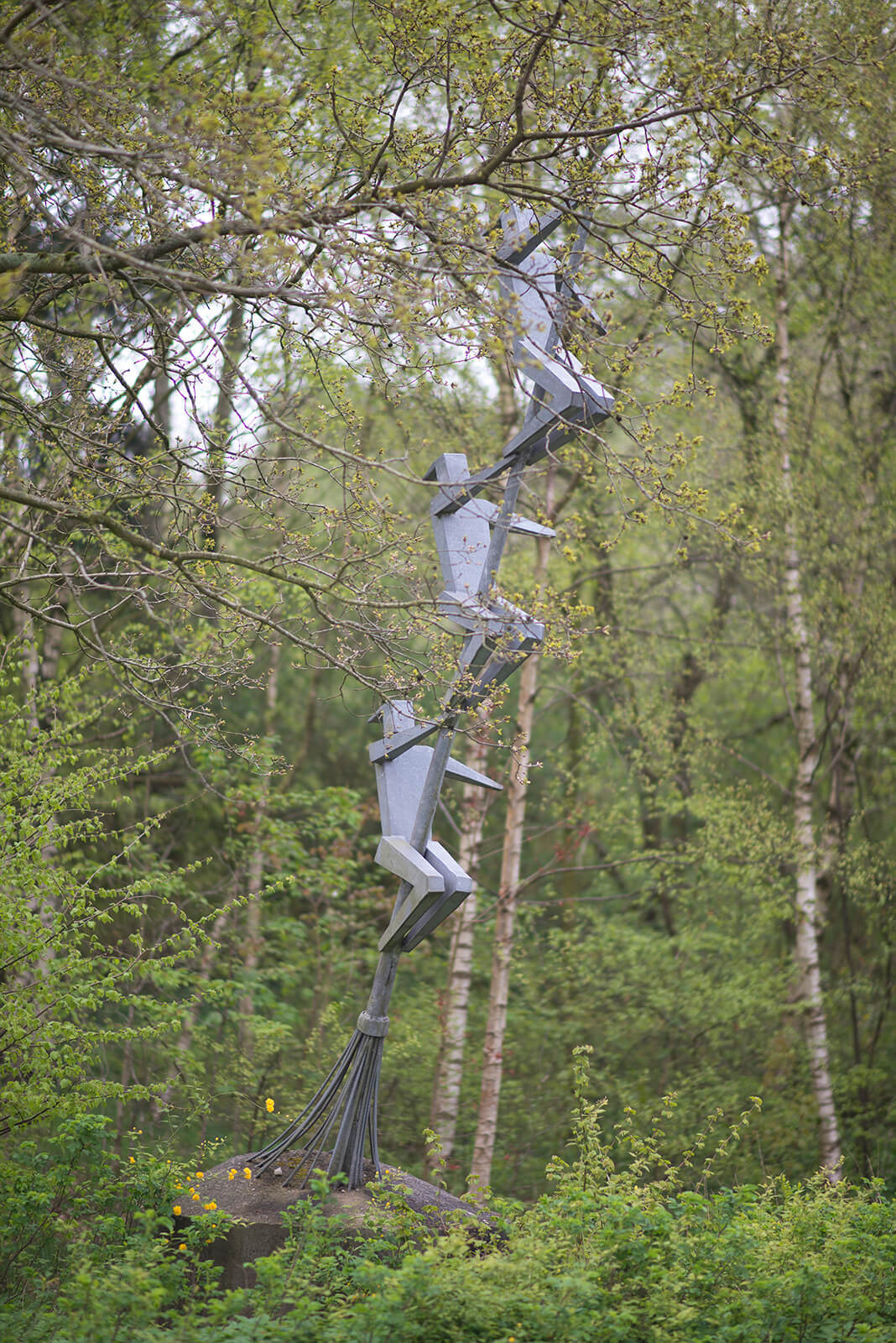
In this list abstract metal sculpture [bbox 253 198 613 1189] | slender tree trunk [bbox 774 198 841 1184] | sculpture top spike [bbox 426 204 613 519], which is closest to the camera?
sculpture top spike [bbox 426 204 613 519]

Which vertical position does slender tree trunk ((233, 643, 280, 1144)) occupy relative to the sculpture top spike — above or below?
below

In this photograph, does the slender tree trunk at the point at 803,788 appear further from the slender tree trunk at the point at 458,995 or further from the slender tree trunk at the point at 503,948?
the slender tree trunk at the point at 458,995

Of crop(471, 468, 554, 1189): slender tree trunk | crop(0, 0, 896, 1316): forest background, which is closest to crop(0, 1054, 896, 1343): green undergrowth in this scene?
crop(0, 0, 896, 1316): forest background

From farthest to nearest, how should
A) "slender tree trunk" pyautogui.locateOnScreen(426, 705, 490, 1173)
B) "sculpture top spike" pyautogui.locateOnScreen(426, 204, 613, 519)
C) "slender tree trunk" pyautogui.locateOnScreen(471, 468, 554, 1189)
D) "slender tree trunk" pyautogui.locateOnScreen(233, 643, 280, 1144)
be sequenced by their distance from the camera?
"slender tree trunk" pyautogui.locateOnScreen(426, 705, 490, 1173) → "slender tree trunk" pyautogui.locateOnScreen(471, 468, 554, 1189) → "slender tree trunk" pyautogui.locateOnScreen(233, 643, 280, 1144) → "sculpture top spike" pyautogui.locateOnScreen(426, 204, 613, 519)

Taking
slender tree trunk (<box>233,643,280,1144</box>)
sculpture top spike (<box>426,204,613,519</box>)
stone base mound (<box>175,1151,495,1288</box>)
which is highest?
sculpture top spike (<box>426,204,613,519</box>)

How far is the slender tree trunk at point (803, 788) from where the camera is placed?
8141mm

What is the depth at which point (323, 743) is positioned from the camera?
12312 millimetres

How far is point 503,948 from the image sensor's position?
7.82 meters

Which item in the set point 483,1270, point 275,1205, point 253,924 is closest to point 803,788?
point 253,924

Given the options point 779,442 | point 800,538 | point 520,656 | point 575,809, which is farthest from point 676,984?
point 520,656

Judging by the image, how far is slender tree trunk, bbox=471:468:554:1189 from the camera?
7.66 m

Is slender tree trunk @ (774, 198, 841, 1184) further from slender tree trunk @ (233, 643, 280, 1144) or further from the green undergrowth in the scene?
slender tree trunk @ (233, 643, 280, 1144)

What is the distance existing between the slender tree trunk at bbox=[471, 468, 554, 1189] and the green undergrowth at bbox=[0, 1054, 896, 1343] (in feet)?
9.28

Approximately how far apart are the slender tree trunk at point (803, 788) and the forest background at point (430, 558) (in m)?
0.04
